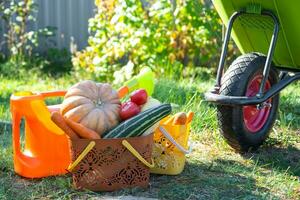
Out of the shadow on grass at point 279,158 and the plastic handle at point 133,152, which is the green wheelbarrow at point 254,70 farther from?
the plastic handle at point 133,152

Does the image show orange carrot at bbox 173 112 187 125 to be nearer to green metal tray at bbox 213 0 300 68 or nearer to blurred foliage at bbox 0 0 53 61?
green metal tray at bbox 213 0 300 68

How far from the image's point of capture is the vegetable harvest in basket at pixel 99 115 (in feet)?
10.7

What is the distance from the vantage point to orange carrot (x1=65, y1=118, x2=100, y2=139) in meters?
3.24

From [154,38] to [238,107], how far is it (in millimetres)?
3524

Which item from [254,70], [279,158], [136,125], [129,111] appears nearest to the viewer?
[136,125]

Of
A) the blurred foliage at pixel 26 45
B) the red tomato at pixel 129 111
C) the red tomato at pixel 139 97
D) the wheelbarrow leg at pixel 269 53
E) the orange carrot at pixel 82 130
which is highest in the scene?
the wheelbarrow leg at pixel 269 53

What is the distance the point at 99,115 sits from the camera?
3365 mm

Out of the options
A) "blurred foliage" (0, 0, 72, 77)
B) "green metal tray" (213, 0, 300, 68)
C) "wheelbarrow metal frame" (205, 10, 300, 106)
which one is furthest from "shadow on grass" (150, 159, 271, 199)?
"blurred foliage" (0, 0, 72, 77)

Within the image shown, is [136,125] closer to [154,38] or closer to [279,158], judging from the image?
[279,158]

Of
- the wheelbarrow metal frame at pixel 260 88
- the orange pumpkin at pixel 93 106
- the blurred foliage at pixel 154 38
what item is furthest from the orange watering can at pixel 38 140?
the blurred foliage at pixel 154 38

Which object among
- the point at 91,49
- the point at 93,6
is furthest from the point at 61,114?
the point at 93,6

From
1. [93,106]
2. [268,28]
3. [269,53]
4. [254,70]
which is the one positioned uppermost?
[268,28]

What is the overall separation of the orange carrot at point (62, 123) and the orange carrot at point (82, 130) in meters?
0.02

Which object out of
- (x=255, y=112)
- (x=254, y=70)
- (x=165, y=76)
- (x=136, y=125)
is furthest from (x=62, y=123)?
(x=165, y=76)
